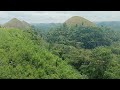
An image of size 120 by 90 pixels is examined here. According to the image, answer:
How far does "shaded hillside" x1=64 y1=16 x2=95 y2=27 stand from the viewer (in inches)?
880

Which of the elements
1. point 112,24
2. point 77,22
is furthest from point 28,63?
point 112,24

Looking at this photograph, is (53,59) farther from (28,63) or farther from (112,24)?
(112,24)

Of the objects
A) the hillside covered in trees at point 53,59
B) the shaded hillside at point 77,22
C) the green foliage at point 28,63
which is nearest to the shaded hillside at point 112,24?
the shaded hillside at point 77,22

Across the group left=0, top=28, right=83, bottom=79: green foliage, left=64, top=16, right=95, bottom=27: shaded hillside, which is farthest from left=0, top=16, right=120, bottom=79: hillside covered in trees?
left=64, top=16, right=95, bottom=27: shaded hillside

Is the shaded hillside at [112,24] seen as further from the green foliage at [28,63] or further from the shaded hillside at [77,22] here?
the green foliage at [28,63]

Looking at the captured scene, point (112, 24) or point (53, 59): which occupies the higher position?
point (112, 24)

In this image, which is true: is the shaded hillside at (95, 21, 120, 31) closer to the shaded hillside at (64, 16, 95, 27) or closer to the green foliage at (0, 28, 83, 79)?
the shaded hillside at (64, 16, 95, 27)

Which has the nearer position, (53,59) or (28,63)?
(28,63)

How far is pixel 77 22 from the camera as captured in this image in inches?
909

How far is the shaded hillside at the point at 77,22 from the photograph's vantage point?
73.4 feet

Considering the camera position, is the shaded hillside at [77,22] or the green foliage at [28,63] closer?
the green foliage at [28,63]

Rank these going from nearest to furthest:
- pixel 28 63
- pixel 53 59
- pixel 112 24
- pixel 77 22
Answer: pixel 28 63 → pixel 53 59 → pixel 112 24 → pixel 77 22
